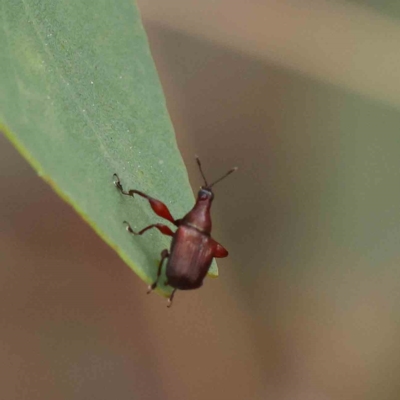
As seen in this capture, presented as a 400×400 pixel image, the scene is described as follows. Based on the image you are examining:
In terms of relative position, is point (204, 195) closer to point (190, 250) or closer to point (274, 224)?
point (190, 250)

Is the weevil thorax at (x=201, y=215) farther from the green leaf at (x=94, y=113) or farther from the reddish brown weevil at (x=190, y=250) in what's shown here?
the green leaf at (x=94, y=113)

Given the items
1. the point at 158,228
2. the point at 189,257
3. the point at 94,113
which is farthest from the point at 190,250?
the point at 94,113

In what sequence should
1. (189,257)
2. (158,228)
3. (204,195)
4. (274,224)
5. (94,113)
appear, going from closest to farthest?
(94,113), (158,228), (189,257), (204,195), (274,224)

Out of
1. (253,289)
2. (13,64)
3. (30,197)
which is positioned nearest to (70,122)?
(13,64)

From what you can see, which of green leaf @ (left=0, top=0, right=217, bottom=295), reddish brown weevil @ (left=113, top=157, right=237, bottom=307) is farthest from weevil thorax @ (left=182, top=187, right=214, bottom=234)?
green leaf @ (left=0, top=0, right=217, bottom=295)

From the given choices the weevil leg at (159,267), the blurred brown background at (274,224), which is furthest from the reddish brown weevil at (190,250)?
the blurred brown background at (274,224)

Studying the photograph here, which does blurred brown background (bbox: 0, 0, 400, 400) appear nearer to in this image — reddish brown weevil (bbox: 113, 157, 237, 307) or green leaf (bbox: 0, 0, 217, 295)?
reddish brown weevil (bbox: 113, 157, 237, 307)
